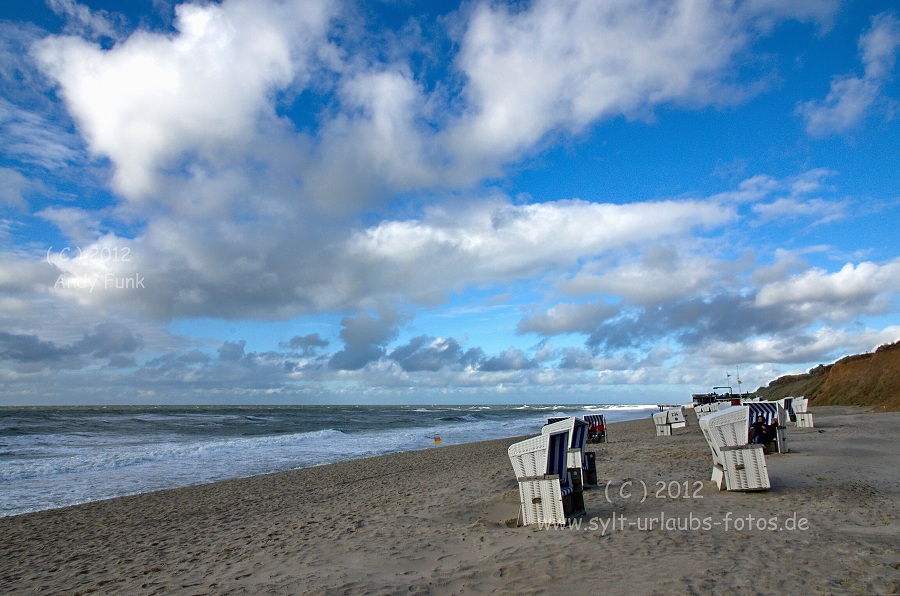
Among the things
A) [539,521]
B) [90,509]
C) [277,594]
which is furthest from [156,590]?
[90,509]

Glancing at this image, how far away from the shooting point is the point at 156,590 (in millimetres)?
4887

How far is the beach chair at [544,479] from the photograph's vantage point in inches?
231

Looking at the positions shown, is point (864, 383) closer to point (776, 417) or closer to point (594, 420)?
point (594, 420)

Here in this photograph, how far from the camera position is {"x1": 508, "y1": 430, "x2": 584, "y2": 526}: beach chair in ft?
19.2

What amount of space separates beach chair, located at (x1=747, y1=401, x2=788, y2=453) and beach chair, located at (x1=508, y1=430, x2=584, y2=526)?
24.2 ft

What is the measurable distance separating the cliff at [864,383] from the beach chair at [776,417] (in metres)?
20.0

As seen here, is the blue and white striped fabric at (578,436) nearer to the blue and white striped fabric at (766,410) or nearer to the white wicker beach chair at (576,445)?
the white wicker beach chair at (576,445)

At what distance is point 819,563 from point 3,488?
16.3 metres

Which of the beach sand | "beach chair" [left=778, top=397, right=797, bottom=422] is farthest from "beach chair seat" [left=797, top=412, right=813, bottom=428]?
the beach sand

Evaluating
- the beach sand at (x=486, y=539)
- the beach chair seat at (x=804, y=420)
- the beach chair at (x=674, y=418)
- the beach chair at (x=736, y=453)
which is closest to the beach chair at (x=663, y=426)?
the beach chair at (x=674, y=418)

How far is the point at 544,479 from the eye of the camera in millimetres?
5918

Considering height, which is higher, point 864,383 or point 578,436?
point 864,383

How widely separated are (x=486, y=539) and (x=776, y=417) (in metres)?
9.57

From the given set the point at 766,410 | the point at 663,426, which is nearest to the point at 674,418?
the point at 663,426
